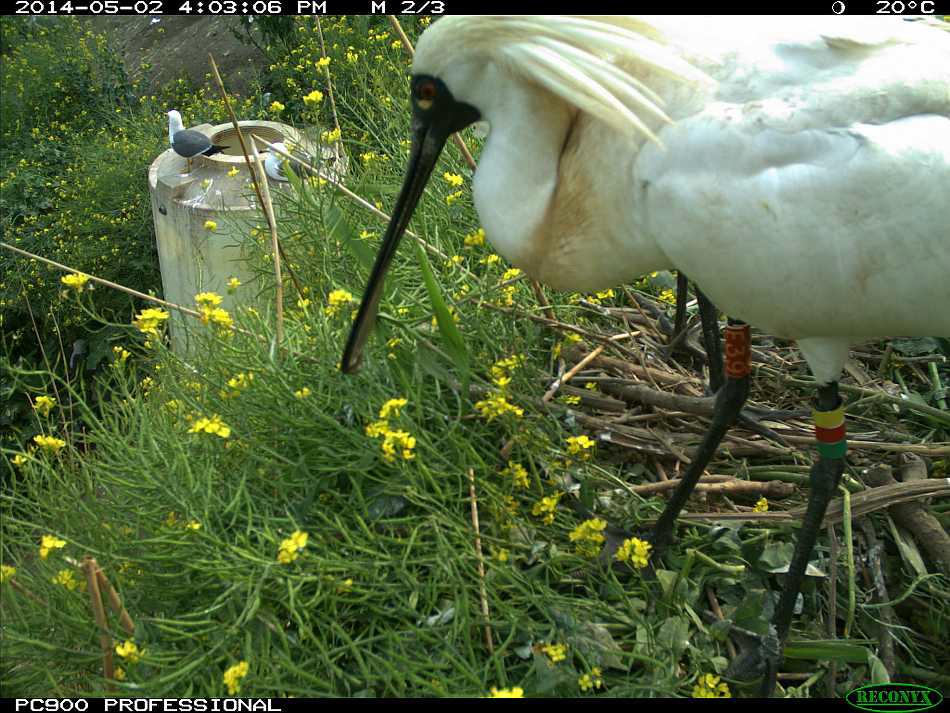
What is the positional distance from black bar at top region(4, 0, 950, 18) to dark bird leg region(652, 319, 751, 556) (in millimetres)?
750

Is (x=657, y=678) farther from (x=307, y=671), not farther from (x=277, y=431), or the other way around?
(x=277, y=431)

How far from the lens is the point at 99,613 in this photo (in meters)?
1.95

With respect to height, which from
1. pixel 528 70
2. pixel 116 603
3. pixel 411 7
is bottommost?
pixel 116 603

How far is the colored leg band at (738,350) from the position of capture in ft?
7.84

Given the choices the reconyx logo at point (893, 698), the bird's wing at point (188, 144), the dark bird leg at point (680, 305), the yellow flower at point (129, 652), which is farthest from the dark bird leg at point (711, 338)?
the bird's wing at point (188, 144)

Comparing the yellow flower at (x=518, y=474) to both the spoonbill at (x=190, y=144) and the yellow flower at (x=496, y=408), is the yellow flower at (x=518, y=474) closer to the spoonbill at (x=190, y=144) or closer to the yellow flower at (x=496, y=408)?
the yellow flower at (x=496, y=408)

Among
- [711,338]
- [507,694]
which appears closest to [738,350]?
[711,338]

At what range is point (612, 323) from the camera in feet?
10.5

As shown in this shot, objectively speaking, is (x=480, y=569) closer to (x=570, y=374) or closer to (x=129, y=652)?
(x=129, y=652)

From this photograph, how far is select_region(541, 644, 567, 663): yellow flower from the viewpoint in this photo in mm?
1981

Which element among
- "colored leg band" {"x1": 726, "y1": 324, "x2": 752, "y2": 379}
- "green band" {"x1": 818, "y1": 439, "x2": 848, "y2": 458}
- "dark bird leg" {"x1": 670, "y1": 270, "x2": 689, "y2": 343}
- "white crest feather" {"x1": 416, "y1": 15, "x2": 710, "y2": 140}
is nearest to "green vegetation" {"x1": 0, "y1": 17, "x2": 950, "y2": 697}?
"dark bird leg" {"x1": 670, "y1": 270, "x2": 689, "y2": 343}

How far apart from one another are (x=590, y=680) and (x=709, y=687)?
26 cm

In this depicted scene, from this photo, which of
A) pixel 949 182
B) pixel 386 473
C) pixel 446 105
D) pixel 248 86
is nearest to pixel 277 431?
pixel 386 473

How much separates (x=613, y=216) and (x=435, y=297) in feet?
1.57
